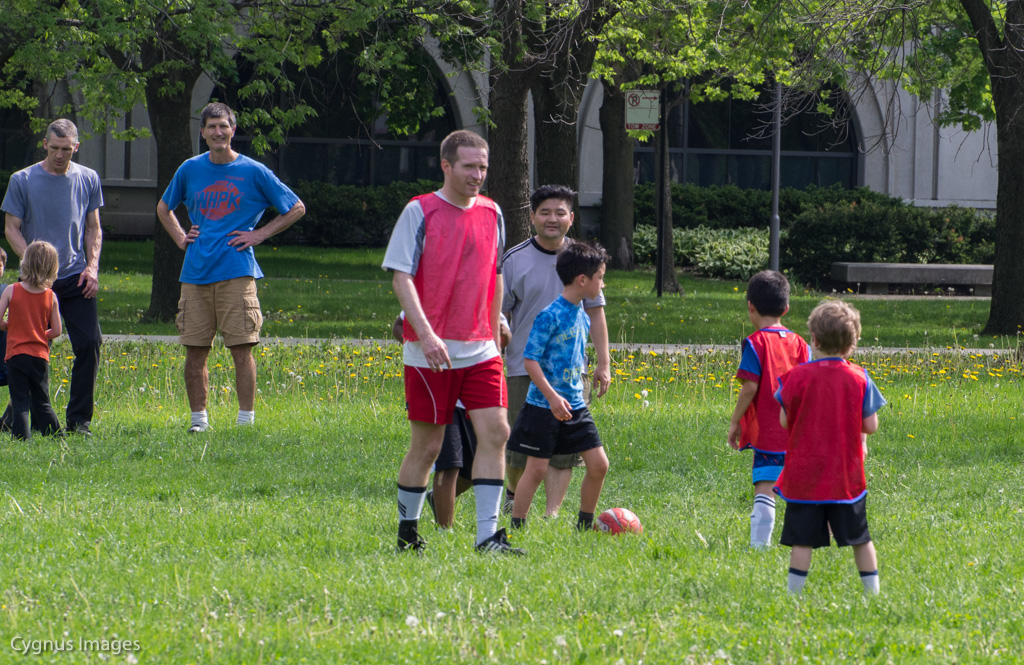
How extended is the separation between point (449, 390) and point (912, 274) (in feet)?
66.0

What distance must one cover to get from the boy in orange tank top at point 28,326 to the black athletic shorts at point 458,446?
3341mm

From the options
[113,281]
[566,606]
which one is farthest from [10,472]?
[113,281]

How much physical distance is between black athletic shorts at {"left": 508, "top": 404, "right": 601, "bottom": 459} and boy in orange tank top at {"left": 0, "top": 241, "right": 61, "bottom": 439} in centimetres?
360

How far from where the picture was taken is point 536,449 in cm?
536

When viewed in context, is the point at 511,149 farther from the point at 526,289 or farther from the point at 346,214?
the point at 346,214

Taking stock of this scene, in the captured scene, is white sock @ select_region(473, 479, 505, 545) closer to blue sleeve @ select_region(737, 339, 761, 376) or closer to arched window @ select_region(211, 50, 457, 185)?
blue sleeve @ select_region(737, 339, 761, 376)

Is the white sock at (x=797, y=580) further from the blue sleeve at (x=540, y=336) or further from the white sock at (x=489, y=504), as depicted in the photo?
the blue sleeve at (x=540, y=336)

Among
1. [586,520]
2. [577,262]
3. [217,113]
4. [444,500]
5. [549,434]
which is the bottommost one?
[586,520]

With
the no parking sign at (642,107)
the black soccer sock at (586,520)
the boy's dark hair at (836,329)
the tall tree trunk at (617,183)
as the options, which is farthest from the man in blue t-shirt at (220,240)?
the tall tree trunk at (617,183)

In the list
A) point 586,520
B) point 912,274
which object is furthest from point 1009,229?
point 586,520

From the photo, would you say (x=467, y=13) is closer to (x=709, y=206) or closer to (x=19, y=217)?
(x=19, y=217)

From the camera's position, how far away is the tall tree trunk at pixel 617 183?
2688 cm

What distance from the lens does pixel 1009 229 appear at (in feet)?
49.7

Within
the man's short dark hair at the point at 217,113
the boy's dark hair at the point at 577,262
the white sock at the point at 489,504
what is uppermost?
the man's short dark hair at the point at 217,113
